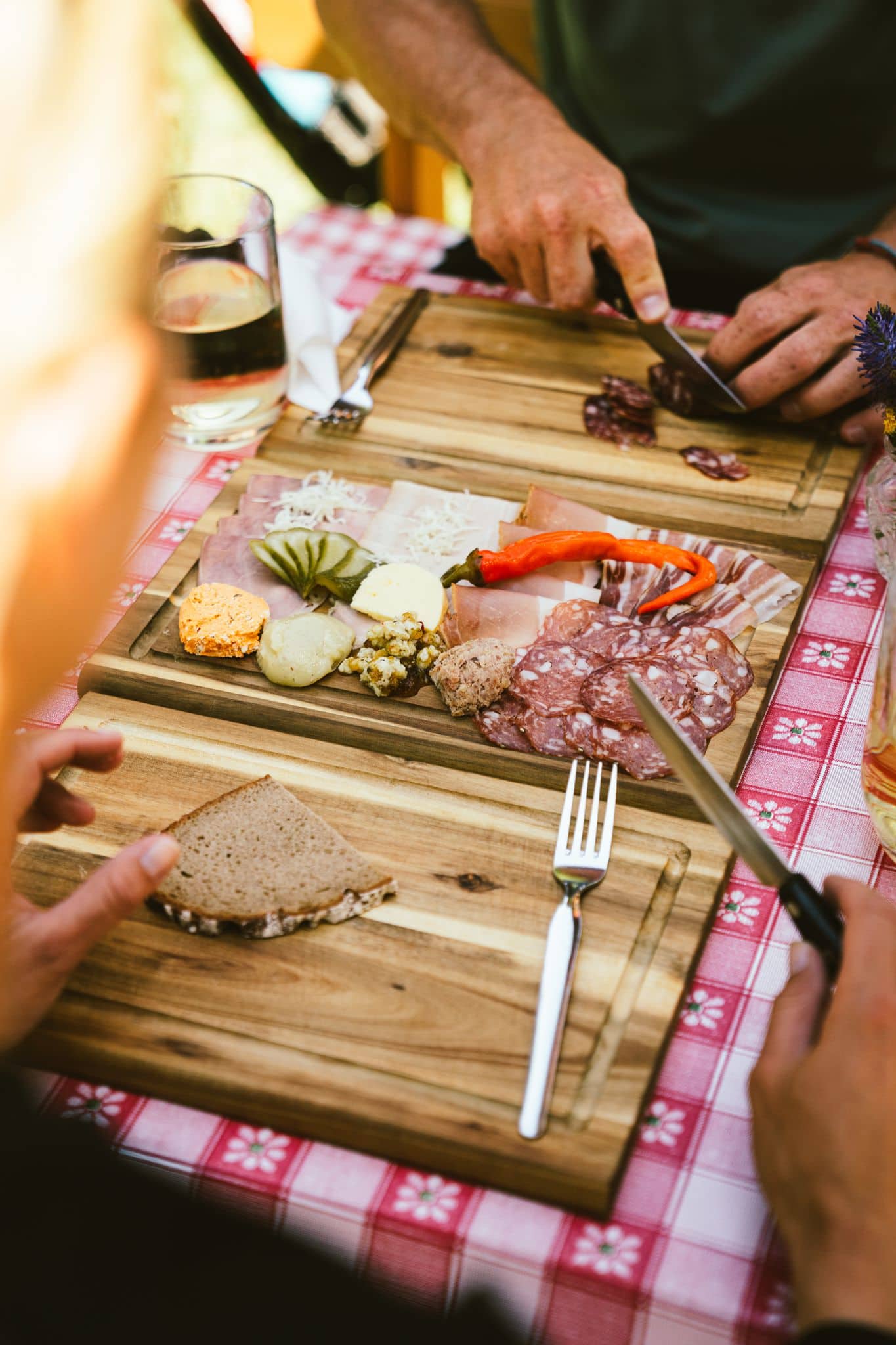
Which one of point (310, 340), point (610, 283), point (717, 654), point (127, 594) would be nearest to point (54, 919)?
point (127, 594)

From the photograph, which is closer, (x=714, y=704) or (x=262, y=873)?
(x=262, y=873)

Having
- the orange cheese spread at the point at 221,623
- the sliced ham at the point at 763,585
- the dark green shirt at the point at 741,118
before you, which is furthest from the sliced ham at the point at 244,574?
the dark green shirt at the point at 741,118

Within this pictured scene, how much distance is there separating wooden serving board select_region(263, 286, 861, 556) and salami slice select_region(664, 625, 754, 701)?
285mm

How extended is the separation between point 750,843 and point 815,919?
9 cm

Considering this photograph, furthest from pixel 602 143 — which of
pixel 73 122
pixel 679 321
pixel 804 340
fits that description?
pixel 73 122

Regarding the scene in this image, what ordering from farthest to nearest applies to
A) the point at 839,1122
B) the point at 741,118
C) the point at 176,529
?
the point at 741,118, the point at 176,529, the point at 839,1122

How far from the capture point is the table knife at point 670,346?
1.80 metres

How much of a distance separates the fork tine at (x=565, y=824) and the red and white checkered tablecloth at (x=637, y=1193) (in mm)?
176

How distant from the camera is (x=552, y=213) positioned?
195 cm

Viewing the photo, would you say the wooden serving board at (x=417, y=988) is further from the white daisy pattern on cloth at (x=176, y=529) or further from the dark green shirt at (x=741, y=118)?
the dark green shirt at (x=741, y=118)

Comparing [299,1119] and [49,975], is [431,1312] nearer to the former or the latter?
[299,1119]

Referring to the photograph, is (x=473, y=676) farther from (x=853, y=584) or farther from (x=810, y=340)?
→ (x=810, y=340)

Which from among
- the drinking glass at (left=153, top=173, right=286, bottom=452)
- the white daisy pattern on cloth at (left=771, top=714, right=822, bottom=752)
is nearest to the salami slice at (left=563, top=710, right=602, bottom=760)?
the white daisy pattern on cloth at (left=771, top=714, right=822, bottom=752)

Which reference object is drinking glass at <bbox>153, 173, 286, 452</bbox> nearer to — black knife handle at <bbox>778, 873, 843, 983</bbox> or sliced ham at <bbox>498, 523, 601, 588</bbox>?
sliced ham at <bbox>498, 523, 601, 588</bbox>
